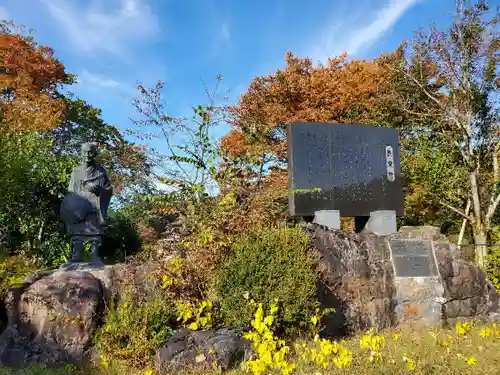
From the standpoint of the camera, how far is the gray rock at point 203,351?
4.48 m

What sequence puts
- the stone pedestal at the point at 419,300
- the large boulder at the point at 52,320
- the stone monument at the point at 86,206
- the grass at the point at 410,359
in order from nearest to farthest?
the grass at the point at 410,359
the large boulder at the point at 52,320
the stone monument at the point at 86,206
the stone pedestal at the point at 419,300

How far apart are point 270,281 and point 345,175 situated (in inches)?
155

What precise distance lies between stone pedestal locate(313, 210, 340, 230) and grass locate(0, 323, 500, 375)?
2975 mm

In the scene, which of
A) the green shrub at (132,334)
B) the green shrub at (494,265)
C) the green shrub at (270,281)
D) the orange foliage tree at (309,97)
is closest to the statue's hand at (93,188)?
the green shrub at (132,334)

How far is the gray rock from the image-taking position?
4484 mm

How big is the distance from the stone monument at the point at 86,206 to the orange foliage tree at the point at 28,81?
332 inches

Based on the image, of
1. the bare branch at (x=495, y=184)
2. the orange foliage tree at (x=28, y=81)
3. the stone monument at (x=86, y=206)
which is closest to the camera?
the stone monument at (x=86, y=206)

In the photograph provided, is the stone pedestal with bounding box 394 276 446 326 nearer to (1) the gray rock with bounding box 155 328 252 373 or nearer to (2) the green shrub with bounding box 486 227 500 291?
(2) the green shrub with bounding box 486 227 500 291

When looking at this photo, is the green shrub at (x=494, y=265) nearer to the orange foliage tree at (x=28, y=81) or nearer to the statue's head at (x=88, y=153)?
the statue's head at (x=88, y=153)

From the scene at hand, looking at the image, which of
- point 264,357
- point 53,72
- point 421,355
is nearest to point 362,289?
point 421,355

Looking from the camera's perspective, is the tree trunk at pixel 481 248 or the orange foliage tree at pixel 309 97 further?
the orange foliage tree at pixel 309 97

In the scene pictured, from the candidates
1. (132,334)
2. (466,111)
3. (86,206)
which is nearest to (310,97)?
(466,111)

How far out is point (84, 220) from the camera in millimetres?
6227

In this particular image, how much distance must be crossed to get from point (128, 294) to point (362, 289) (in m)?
3.48
